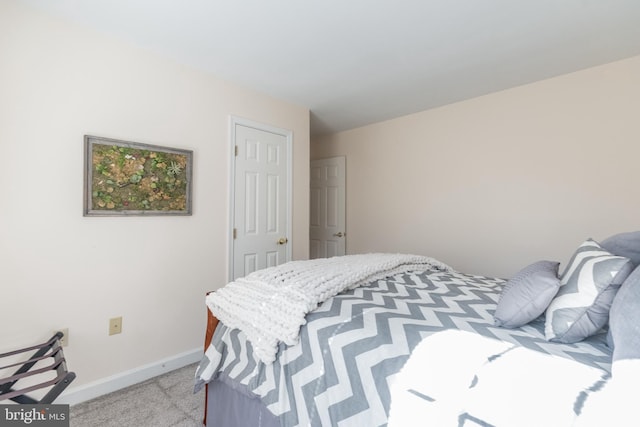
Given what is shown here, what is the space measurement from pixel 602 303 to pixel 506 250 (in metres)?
2.10

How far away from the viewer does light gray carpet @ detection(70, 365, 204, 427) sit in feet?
5.49

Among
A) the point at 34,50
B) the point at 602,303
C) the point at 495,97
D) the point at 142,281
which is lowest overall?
the point at 142,281

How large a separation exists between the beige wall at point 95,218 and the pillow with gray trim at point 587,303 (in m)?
2.29

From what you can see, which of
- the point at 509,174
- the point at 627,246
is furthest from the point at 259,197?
the point at 627,246

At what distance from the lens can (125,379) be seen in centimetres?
205

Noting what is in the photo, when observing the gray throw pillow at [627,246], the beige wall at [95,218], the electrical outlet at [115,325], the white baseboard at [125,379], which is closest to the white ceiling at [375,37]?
the beige wall at [95,218]

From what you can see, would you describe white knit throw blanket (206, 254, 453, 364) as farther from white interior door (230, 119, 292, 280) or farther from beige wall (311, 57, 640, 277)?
beige wall (311, 57, 640, 277)

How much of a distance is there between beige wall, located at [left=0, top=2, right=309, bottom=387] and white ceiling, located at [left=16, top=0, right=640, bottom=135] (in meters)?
0.20

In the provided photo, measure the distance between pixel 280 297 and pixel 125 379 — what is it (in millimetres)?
1571

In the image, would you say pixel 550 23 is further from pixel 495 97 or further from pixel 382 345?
pixel 382 345

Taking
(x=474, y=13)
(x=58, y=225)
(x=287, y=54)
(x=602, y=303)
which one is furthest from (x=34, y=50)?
(x=602, y=303)

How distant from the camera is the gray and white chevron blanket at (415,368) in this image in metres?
0.76

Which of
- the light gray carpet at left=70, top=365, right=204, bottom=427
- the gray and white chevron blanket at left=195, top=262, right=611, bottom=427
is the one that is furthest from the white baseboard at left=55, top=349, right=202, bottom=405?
the gray and white chevron blanket at left=195, top=262, right=611, bottom=427

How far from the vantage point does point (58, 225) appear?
183 cm
